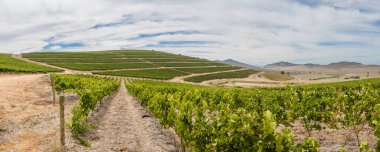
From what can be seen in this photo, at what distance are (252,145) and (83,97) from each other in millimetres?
15829

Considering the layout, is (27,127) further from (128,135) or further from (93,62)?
(93,62)

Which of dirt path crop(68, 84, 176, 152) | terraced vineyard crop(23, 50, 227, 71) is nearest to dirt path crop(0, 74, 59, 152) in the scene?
dirt path crop(68, 84, 176, 152)

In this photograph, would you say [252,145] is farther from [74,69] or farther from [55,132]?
[74,69]

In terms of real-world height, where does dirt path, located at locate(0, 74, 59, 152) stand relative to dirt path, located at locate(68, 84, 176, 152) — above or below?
above

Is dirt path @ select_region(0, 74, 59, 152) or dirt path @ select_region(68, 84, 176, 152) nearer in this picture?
dirt path @ select_region(0, 74, 59, 152)

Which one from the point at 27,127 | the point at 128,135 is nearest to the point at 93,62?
the point at 27,127

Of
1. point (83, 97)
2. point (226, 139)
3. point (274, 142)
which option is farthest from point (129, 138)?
point (274, 142)

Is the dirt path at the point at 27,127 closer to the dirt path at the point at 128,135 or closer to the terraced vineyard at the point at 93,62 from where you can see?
the dirt path at the point at 128,135

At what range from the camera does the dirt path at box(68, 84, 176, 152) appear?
1639cm

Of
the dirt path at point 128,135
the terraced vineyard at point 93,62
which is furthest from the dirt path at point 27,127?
the terraced vineyard at point 93,62

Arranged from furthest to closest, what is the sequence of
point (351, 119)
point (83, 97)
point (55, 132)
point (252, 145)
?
1. point (83, 97)
2. point (55, 132)
3. point (351, 119)
4. point (252, 145)

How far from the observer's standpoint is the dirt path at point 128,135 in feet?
53.8

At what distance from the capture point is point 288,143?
23.9 ft

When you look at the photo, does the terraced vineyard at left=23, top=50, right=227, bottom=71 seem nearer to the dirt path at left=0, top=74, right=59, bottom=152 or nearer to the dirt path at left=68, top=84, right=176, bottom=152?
the dirt path at left=0, top=74, right=59, bottom=152
